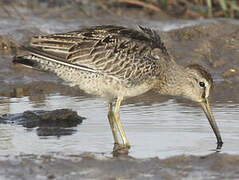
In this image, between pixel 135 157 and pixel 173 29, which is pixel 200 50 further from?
pixel 135 157

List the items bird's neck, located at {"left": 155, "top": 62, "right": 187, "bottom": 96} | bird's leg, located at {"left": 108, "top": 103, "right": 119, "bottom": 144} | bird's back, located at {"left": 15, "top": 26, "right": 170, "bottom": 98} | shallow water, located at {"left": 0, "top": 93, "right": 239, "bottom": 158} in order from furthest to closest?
bird's neck, located at {"left": 155, "top": 62, "right": 187, "bottom": 96}, bird's leg, located at {"left": 108, "top": 103, "right": 119, "bottom": 144}, bird's back, located at {"left": 15, "top": 26, "right": 170, "bottom": 98}, shallow water, located at {"left": 0, "top": 93, "right": 239, "bottom": 158}

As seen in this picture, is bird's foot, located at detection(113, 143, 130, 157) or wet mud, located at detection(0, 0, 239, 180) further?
bird's foot, located at detection(113, 143, 130, 157)

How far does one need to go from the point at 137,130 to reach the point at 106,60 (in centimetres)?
79

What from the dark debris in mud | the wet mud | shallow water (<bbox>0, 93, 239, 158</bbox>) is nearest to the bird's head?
shallow water (<bbox>0, 93, 239, 158</bbox>)

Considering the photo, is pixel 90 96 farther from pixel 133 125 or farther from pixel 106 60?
pixel 106 60

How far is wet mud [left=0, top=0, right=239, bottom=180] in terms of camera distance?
470 cm

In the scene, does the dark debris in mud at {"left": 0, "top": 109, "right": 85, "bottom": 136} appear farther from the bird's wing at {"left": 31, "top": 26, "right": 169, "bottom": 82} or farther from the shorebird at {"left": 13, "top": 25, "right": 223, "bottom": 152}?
the bird's wing at {"left": 31, "top": 26, "right": 169, "bottom": 82}

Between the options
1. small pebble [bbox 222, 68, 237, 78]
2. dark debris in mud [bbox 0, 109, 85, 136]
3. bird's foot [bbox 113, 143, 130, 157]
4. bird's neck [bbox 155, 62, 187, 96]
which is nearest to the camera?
bird's foot [bbox 113, 143, 130, 157]

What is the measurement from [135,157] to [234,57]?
4164 mm

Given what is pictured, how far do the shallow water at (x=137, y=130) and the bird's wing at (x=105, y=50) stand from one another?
2.01ft

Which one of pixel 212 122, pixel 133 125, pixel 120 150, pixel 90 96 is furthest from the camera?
pixel 90 96

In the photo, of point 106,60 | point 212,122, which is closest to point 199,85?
point 212,122

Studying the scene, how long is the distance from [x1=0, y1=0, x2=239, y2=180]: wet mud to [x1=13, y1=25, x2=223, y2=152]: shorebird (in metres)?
0.51

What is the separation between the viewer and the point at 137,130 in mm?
6117
